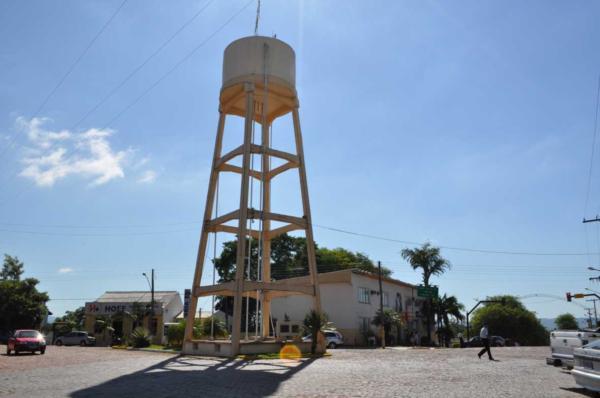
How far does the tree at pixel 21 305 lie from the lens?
5112 cm

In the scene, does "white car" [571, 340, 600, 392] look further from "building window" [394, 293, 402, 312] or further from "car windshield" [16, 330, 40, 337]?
"building window" [394, 293, 402, 312]

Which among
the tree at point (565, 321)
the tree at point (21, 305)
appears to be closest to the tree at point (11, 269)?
the tree at point (21, 305)

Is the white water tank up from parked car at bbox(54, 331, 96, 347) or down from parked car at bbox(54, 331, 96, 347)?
up

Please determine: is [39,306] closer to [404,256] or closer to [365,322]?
[365,322]

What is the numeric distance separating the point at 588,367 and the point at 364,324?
36633 mm

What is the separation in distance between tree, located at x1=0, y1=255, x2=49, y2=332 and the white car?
53958 mm

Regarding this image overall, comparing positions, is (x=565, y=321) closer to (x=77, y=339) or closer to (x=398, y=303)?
(x=398, y=303)

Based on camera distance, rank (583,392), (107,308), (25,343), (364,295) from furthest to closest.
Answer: (107,308) → (364,295) → (25,343) → (583,392)

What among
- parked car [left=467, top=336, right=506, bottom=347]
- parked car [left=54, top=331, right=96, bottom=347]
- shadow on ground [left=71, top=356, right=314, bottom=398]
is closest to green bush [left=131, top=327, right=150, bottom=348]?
parked car [left=54, top=331, right=96, bottom=347]

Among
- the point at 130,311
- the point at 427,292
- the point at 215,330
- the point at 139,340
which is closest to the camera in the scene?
the point at 215,330

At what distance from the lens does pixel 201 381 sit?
46.0 ft

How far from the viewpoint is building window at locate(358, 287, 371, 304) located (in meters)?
46.3

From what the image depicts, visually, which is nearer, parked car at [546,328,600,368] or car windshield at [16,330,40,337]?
parked car at [546,328,600,368]

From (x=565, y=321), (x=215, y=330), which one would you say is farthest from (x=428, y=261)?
(x=565, y=321)
